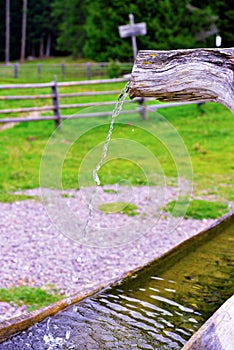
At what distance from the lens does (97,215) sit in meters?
6.00

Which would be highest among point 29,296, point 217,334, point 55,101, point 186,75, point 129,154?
point 186,75

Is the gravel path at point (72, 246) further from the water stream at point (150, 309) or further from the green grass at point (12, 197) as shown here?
the water stream at point (150, 309)

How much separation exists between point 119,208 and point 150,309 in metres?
3.35

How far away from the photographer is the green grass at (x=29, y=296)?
391 cm

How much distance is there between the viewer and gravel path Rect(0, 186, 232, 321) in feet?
14.3

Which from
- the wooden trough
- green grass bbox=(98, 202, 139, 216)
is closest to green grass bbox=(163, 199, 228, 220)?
green grass bbox=(98, 202, 139, 216)

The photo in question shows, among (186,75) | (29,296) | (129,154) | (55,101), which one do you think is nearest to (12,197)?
(129,154)

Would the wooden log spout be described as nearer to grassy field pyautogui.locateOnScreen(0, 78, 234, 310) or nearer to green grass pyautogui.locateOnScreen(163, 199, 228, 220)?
grassy field pyautogui.locateOnScreen(0, 78, 234, 310)

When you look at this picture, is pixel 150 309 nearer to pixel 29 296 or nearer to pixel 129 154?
pixel 29 296

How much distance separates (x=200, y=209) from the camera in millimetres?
6152

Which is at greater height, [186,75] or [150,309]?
[186,75]

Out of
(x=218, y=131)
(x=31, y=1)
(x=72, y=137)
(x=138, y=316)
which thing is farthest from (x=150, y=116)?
(x=31, y=1)

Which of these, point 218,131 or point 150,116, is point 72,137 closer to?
point 150,116

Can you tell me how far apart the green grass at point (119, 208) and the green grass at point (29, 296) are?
6.71 ft
